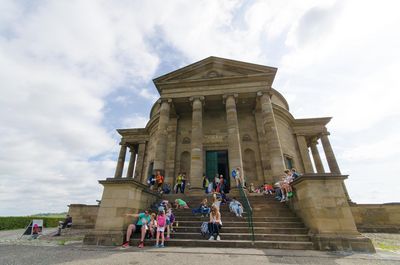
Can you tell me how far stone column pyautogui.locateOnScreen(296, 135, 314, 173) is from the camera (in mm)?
18797

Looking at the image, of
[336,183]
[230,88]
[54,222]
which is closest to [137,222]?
[336,183]

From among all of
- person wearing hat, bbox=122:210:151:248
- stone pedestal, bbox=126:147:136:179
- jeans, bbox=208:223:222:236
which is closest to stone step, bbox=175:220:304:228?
jeans, bbox=208:223:222:236

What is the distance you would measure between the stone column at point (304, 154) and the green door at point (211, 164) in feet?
31.3

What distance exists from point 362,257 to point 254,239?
2964mm

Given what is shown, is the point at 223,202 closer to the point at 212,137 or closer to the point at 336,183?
the point at 336,183

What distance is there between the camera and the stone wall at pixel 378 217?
10.6 meters

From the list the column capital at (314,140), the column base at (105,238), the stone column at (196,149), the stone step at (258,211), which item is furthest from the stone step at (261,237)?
the column capital at (314,140)

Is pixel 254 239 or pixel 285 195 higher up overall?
pixel 285 195

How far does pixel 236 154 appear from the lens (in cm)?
1365

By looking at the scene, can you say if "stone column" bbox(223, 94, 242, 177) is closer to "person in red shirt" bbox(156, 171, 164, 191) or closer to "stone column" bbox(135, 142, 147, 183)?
"person in red shirt" bbox(156, 171, 164, 191)

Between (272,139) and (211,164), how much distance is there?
5.47 metres

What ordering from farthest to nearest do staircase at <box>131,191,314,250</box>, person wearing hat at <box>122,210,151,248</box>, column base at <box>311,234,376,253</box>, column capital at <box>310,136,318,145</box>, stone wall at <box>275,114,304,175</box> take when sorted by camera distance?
column capital at <box>310,136,318,145</box>, stone wall at <box>275,114,304,175</box>, person wearing hat at <box>122,210,151,248</box>, staircase at <box>131,191,314,250</box>, column base at <box>311,234,376,253</box>

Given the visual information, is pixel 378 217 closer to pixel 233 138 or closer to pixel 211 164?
pixel 233 138

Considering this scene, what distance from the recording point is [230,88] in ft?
53.1
